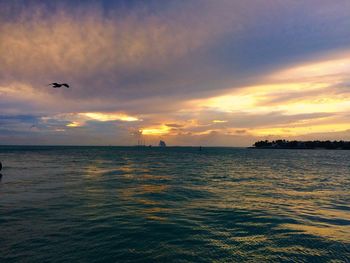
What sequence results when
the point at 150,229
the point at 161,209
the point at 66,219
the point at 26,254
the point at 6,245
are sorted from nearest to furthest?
the point at 26,254
the point at 6,245
the point at 150,229
the point at 66,219
the point at 161,209

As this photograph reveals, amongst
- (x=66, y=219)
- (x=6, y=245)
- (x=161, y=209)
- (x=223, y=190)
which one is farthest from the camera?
(x=223, y=190)

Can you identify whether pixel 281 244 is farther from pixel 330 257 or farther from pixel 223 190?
pixel 223 190

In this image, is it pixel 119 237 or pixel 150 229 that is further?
pixel 150 229

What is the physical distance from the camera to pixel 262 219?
20406 mm

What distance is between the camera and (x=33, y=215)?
20891 mm

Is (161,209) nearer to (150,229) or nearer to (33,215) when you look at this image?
(150,229)

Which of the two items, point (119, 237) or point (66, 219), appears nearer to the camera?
point (119, 237)

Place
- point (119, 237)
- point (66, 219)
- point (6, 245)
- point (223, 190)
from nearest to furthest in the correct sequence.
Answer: point (6, 245), point (119, 237), point (66, 219), point (223, 190)

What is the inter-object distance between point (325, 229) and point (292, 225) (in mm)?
2018

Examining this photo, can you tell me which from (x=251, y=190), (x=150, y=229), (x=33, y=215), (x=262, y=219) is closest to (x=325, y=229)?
(x=262, y=219)

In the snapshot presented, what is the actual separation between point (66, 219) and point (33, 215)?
3020 millimetres

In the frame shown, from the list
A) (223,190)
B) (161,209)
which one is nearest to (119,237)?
(161,209)

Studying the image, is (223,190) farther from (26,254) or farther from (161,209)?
(26,254)

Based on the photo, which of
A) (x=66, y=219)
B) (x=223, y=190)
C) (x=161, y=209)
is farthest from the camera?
(x=223, y=190)
